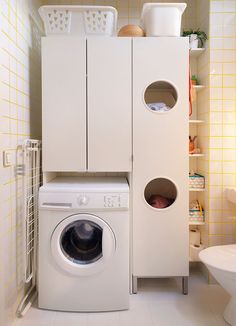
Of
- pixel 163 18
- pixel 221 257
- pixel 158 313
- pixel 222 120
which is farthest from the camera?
pixel 222 120

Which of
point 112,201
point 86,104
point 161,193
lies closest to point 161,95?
point 86,104

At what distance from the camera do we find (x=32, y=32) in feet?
6.89

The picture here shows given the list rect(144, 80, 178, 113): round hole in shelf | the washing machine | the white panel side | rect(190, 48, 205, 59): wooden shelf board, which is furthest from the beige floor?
rect(190, 48, 205, 59): wooden shelf board

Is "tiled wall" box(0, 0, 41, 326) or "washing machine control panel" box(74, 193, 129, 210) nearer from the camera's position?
"tiled wall" box(0, 0, 41, 326)

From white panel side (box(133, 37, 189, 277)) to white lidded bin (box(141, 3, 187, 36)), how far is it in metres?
0.07

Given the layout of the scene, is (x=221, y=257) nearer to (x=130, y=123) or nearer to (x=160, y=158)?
(x=160, y=158)

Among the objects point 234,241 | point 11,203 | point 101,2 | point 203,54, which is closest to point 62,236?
point 11,203

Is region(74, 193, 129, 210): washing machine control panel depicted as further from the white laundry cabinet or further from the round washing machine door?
the white laundry cabinet

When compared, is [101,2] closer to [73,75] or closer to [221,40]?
[73,75]

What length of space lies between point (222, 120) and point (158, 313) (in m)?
1.56

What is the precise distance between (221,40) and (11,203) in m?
2.04

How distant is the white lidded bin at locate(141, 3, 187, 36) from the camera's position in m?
1.92

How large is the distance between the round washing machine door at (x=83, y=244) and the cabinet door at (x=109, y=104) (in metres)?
0.42

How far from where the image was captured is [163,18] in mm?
1932
